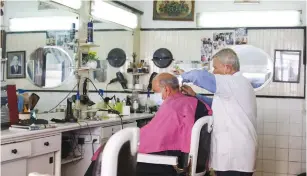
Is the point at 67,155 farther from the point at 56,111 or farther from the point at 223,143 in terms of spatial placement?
the point at 223,143

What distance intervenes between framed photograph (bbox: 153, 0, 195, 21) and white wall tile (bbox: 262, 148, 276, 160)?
1.80 metres

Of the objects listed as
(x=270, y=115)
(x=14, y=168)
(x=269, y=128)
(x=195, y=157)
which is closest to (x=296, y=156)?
(x=269, y=128)

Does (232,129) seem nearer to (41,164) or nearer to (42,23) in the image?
(41,164)

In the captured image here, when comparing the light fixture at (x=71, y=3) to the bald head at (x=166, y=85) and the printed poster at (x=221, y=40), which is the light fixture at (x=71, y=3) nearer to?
the bald head at (x=166, y=85)

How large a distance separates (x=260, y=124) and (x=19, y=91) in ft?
9.40

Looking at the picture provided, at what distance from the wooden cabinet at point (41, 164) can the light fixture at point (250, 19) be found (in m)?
2.75

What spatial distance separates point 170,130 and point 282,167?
2.37 meters

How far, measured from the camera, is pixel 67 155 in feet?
11.2

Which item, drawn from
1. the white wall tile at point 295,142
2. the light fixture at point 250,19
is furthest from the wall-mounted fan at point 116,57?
the white wall tile at point 295,142

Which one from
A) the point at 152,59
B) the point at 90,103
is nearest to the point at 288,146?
the point at 152,59

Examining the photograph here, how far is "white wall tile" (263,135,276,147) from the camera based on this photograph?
4699 mm

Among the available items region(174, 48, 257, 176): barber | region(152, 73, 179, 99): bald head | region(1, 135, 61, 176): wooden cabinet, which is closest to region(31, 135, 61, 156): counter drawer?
region(1, 135, 61, 176): wooden cabinet

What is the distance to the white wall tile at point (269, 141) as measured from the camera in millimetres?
4699

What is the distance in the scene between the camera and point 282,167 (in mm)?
4656
